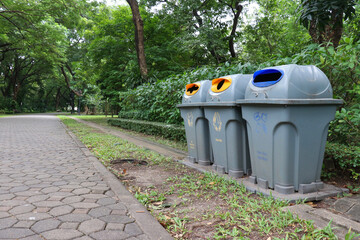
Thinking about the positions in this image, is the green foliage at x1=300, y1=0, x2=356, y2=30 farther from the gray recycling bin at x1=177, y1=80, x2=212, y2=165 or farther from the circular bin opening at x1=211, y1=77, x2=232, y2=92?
the gray recycling bin at x1=177, y1=80, x2=212, y2=165

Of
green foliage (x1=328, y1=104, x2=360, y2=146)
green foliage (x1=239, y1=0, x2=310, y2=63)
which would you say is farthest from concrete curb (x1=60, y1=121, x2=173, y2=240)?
green foliage (x1=239, y1=0, x2=310, y2=63)

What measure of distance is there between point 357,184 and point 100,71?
18.0m

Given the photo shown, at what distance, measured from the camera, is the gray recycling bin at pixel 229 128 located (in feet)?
12.9

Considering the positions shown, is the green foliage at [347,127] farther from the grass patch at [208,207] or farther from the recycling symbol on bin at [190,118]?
the recycling symbol on bin at [190,118]

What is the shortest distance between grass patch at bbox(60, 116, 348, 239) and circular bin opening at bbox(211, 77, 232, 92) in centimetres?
144

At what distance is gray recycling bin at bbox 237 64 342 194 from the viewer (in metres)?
3.06

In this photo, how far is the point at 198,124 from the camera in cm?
487

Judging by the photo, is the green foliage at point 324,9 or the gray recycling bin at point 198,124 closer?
the green foliage at point 324,9

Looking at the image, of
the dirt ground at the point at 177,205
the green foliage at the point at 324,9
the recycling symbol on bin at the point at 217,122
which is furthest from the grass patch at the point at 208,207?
the green foliage at the point at 324,9

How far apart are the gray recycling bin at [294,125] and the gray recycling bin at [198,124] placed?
1.51 metres

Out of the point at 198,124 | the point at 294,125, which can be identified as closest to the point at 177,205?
the point at 294,125

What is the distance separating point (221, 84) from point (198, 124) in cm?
90

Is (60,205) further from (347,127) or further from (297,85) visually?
(347,127)

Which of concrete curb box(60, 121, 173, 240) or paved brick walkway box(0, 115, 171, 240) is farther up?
paved brick walkway box(0, 115, 171, 240)
